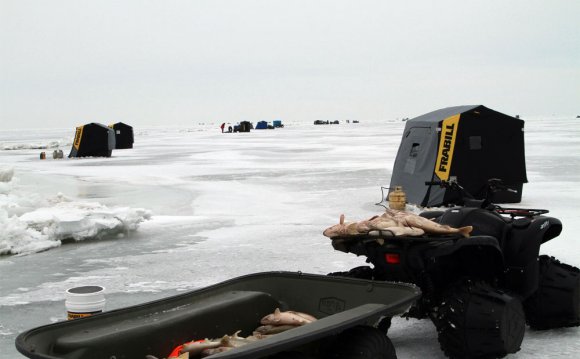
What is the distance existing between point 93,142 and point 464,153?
2309 centimetres

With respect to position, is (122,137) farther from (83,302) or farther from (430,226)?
(430,226)

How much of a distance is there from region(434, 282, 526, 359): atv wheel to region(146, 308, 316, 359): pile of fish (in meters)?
0.86

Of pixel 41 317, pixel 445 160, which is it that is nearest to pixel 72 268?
pixel 41 317

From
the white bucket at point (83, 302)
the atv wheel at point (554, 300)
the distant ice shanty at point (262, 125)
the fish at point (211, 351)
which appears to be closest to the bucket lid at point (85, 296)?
the white bucket at point (83, 302)

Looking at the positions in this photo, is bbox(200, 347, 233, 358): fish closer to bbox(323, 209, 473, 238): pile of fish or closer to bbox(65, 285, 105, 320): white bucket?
bbox(65, 285, 105, 320): white bucket

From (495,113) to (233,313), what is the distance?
31.7 feet

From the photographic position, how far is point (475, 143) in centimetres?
1243

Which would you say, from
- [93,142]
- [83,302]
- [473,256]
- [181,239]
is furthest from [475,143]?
[93,142]

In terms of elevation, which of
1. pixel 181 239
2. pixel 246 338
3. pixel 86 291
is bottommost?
pixel 181 239

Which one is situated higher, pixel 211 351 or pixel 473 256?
pixel 473 256

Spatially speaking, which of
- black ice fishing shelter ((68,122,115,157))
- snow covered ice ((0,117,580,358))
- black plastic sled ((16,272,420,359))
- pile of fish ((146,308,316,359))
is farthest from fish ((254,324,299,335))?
black ice fishing shelter ((68,122,115,157))

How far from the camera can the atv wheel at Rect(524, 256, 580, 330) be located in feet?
16.2

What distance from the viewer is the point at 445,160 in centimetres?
1225

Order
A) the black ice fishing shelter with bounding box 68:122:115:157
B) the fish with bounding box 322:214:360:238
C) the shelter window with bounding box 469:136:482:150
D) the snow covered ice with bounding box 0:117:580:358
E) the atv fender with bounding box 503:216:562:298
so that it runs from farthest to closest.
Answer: the black ice fishing shelter with bounding box 68:122:115:157
the shelter window with bounding box 469:136:482:150
the snow covered ice with bounding box 0:117:580:358
the atv fender with bounding box 503:216:562:298
the fish with bounding box 322:214:360:238
